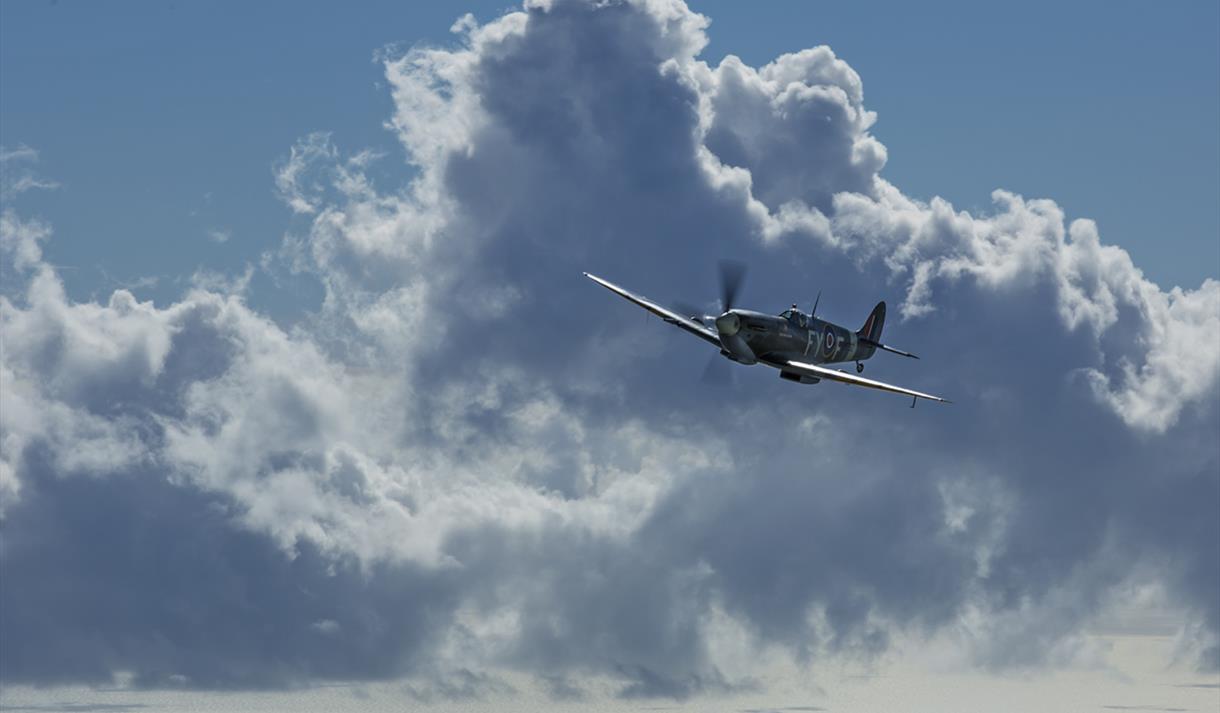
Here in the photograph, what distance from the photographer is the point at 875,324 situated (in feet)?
423

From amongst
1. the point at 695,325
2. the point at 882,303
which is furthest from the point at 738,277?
the point at 882,303

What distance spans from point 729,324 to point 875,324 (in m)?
28.0

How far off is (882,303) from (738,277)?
1048 inches

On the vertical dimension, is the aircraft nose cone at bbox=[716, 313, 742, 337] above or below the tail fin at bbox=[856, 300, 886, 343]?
below

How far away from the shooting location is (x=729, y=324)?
4144 inches

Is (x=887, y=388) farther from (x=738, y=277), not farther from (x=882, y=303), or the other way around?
(x=882, y=303)

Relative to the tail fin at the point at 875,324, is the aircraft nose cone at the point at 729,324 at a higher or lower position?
lower

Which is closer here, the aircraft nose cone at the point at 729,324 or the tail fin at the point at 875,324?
the aircraft nose cone at the point at 729,324

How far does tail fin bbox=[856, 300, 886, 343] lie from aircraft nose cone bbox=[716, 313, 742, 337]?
24.3 metres

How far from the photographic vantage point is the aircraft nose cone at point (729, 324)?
105250 mm

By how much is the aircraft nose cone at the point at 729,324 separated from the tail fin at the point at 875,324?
2433 centimetres

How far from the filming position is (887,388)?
10131 centimetres

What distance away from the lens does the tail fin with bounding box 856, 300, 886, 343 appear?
127562 millimetres

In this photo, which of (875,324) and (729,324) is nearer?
(729,324)
